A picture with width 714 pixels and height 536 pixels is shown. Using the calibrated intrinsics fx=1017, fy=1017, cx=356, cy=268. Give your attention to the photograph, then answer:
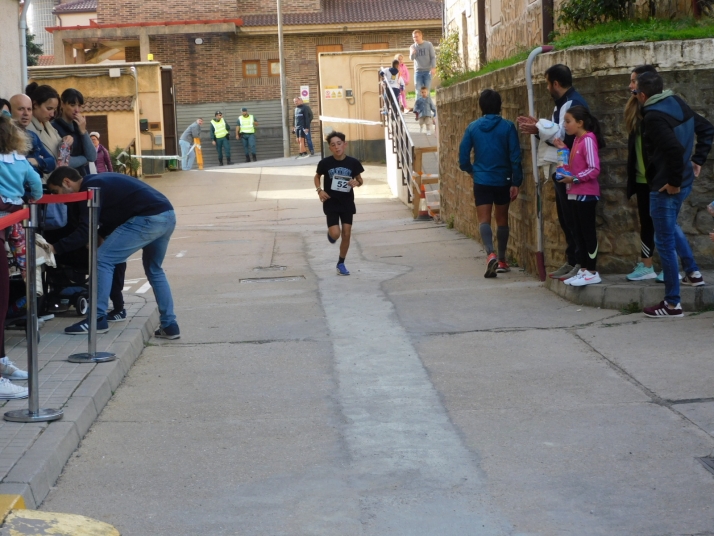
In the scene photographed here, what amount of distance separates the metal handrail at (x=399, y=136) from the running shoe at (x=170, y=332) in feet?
34.4

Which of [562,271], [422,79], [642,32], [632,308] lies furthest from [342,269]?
[422,79]

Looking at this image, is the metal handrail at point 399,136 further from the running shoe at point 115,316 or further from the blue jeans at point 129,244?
the blue jeans at point 129,244

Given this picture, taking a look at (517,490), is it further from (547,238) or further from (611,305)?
(547,238)

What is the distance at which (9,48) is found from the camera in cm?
1391

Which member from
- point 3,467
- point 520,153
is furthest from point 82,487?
point 520,153

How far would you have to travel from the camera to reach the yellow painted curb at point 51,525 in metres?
4.23

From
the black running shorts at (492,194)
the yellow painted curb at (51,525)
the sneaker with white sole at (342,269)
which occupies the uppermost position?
the black running shorts at (492,194)

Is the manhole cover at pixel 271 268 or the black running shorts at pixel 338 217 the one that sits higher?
the black running shorts at pixel 338 217

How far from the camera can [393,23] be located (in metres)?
43.3

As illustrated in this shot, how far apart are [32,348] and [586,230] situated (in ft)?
16.7

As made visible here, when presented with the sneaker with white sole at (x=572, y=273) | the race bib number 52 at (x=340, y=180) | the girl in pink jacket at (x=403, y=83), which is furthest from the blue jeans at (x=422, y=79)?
the sneaker with white sole at (x=572, y=273)

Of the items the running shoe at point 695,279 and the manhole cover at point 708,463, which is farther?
the running shoe at point 695,279

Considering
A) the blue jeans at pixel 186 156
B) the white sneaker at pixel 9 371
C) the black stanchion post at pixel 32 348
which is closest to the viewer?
the black stanchion post at pixel 32 348

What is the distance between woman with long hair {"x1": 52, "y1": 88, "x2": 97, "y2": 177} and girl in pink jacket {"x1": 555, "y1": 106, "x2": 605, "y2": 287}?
425 centimetres
